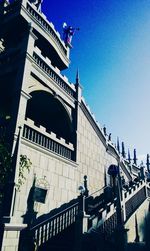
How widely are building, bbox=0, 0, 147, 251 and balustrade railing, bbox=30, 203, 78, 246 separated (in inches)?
2.0

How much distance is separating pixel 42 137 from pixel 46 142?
0.45 metres

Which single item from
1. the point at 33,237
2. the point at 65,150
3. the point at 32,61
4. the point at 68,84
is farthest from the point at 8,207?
the point at 68,84

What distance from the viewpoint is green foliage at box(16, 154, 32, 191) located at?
11.1m

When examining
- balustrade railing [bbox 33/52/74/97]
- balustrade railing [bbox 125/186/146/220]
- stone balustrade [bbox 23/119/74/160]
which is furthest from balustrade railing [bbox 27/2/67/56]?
balustrade railing [bbox 125/186/146/220]

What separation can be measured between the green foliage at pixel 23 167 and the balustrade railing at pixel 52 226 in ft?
7.12

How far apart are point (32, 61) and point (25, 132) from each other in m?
4.91

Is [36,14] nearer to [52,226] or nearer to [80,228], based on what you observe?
[52,226]

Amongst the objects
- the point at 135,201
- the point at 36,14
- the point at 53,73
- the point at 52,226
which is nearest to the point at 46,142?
the point at 52,226

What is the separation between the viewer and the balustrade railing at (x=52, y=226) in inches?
407

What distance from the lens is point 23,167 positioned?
1125 centimetres

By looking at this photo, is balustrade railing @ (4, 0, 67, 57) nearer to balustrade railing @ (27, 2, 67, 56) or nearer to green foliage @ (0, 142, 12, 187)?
balustrade railing @ (27, 2, 67, 56)

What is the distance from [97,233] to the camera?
10.7 metres

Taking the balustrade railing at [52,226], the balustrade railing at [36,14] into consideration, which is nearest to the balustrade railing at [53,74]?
the balustrade railing at [36,14]

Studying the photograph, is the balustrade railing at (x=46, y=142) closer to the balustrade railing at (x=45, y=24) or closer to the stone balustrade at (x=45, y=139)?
the stone balustrade at (x=45, y=139)
